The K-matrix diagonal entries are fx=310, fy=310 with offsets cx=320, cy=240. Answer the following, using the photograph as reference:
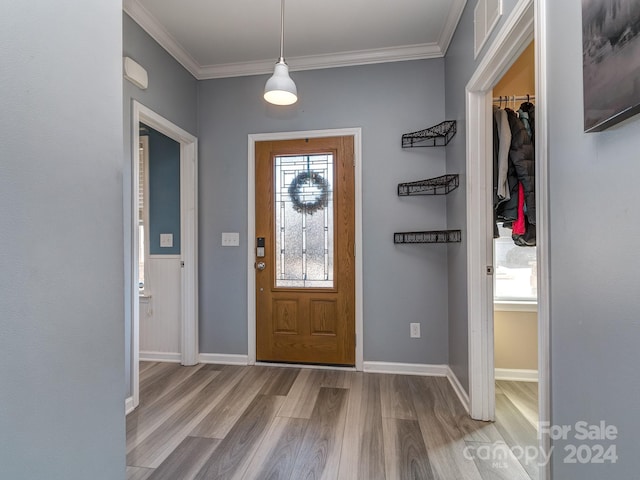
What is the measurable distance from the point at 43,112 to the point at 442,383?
9.44 feet

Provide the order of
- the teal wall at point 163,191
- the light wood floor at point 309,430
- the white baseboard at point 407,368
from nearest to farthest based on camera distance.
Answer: the light wood floor at point 309,430, the white baseboard at point 407,368, the teal wall at point 163,191

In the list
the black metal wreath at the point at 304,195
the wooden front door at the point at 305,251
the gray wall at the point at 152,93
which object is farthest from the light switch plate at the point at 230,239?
the gray wall at the point at 152,93

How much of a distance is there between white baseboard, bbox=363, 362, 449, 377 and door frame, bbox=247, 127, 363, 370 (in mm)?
109

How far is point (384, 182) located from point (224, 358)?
2.25m

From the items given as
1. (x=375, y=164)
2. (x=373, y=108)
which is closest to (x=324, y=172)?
(x=375, y=164)

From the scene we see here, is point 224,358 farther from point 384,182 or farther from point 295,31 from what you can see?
point 295,31

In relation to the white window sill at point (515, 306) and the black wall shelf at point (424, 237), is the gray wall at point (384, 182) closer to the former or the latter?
the black wall shelf at point (424, 237)

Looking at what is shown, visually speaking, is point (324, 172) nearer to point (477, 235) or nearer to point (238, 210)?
point (238, 210)

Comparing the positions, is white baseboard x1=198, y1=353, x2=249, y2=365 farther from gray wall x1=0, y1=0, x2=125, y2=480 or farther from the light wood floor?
gray wall x1=0, y1=0, x2=125, y2=480

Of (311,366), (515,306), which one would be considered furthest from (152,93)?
(515,306)

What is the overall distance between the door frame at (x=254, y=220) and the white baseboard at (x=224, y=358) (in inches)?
2.5

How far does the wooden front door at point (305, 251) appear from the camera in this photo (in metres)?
2.82

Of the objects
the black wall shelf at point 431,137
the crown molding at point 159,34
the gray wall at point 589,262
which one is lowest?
the gray wall at point 589,262

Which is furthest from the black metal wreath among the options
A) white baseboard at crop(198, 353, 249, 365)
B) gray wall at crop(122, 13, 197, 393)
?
white baseboard at crop(198, 353, 249, 365)
